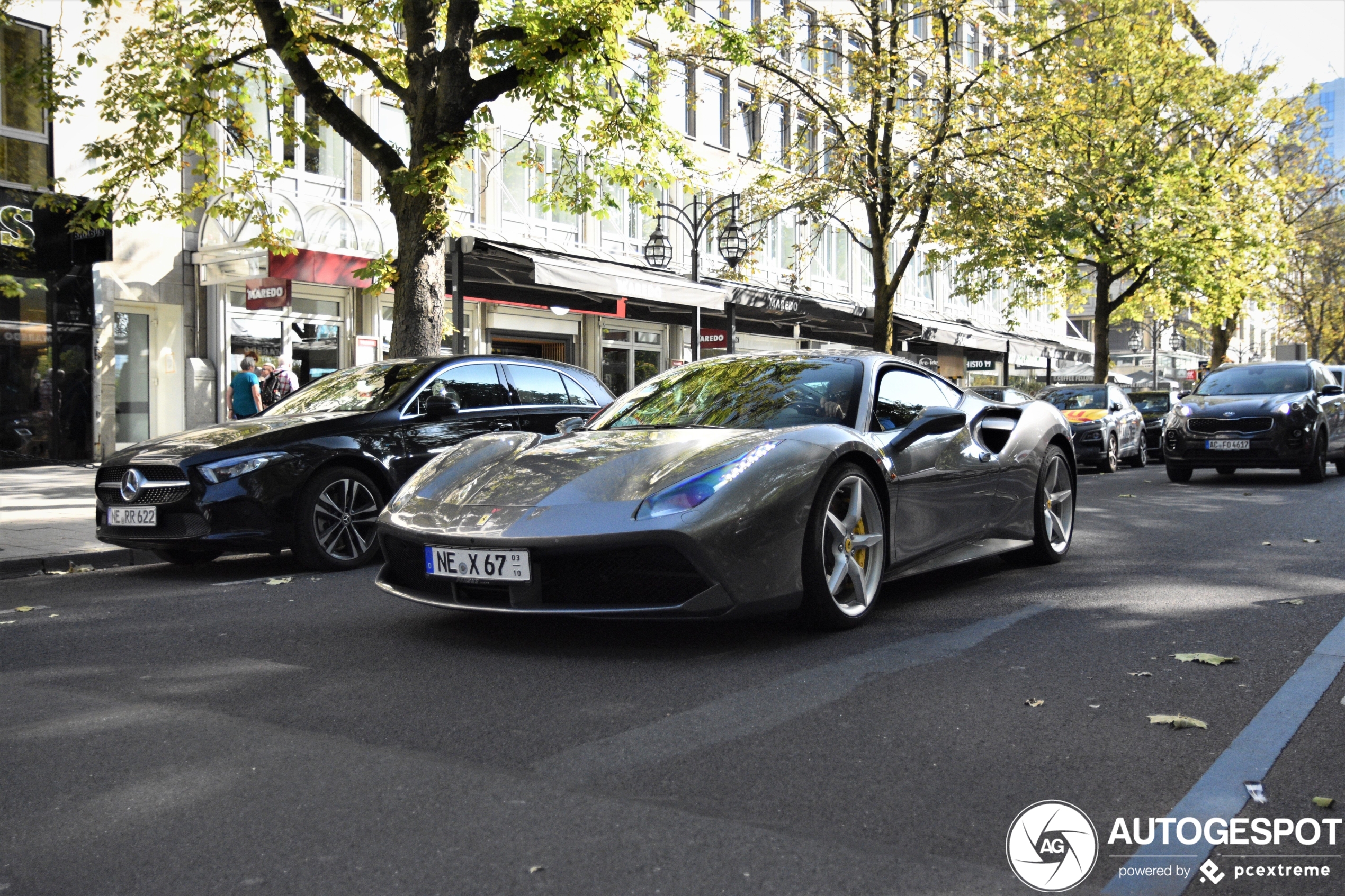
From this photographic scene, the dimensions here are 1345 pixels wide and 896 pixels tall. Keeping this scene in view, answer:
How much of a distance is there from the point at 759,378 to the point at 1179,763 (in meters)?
3.07

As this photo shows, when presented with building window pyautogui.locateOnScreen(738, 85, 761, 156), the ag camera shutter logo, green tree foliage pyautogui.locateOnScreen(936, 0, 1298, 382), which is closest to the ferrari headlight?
the ag camera shutter logo

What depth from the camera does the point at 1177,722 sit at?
12.3 ft

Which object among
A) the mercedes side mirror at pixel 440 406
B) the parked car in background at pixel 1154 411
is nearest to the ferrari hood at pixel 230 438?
the mercedes side mirror at pixel 440 406

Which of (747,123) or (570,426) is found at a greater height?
(747,123)

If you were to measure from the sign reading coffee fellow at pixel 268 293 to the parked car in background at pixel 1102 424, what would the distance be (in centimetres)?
1122

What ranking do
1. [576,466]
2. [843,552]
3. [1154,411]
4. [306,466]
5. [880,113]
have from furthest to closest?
[1154,411] < [880,113] < [306,466] < [843,552] < [576,466]

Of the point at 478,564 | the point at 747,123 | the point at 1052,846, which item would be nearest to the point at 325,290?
the point at 747,123

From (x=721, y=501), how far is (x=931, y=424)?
5.28 feet

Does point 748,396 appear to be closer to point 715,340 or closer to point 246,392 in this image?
point 246,392

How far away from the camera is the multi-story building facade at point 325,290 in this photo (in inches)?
674

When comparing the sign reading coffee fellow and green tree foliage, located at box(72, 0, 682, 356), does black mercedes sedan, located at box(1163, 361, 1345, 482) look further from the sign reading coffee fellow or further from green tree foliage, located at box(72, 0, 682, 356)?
the sign reading coffee fellow

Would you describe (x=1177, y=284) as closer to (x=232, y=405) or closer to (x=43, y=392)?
(x=232, y=405)

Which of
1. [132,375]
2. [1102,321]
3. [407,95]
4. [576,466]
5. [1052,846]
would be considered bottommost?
[1052,846]

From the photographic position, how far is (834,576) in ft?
16.8
